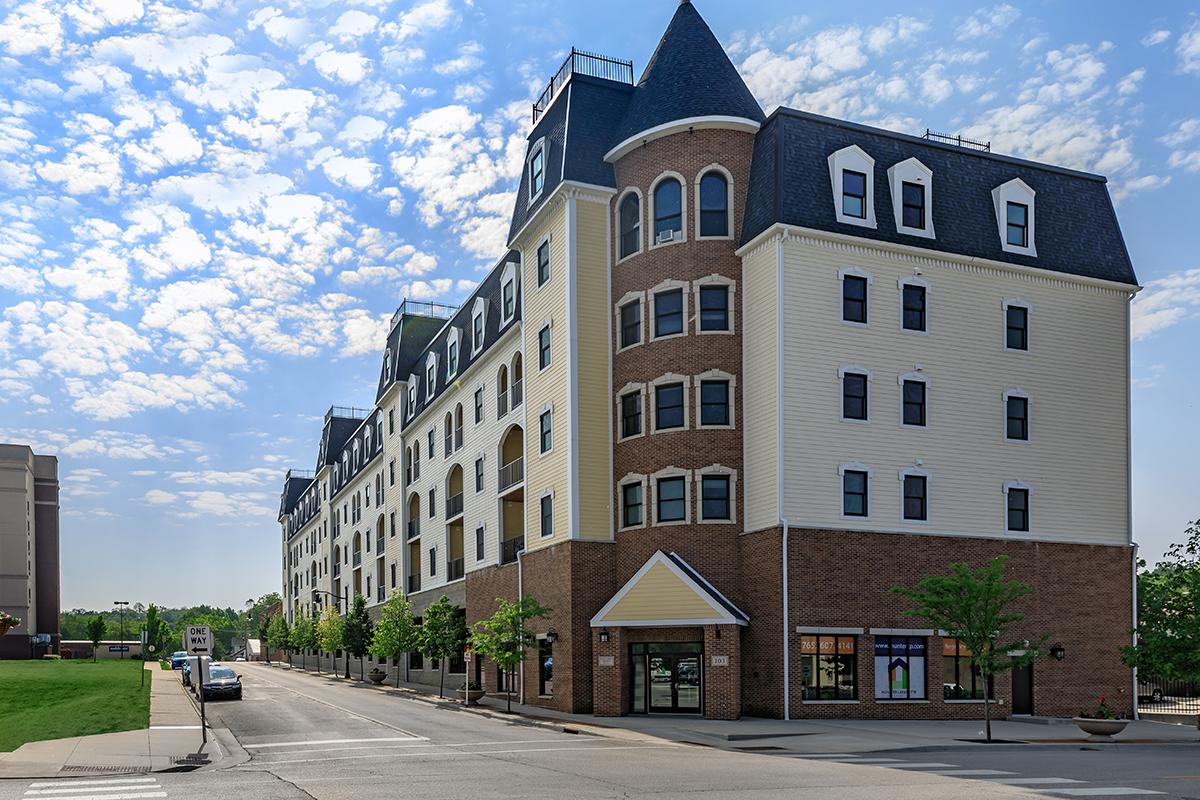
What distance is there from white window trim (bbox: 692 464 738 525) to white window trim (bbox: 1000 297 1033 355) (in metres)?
10.6

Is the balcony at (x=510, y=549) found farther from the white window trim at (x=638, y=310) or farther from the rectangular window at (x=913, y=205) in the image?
the rectangular window at (x=913, y=205)

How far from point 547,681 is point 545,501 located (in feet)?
21.0

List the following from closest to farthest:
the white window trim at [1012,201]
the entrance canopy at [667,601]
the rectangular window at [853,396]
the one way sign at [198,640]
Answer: the one way sign at [198,640]
the entrance canopy at [667,601]
the rectangular window at [853,396]
the white window trim at [1012,201]

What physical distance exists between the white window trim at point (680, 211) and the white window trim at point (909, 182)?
265 inches

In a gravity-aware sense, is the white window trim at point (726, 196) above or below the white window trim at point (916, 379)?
above

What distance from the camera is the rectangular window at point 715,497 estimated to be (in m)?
37.0

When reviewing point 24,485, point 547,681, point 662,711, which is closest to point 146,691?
point 547,681

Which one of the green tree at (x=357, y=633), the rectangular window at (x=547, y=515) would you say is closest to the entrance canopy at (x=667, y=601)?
the rectangular window at (x=547, y=515)

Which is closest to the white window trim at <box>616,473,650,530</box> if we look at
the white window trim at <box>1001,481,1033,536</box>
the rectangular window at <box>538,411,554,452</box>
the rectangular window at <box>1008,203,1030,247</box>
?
the rectangular window at <box>538,411,554,452</box>

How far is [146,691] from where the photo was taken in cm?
4797

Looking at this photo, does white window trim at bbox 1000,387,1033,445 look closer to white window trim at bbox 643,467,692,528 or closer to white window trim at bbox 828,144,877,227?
white window trim at bbox 828,144,877,227

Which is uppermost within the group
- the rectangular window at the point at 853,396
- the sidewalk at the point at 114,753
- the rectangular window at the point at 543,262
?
the rectangular window at the point at 543,262

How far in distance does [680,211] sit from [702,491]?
30.4 feet

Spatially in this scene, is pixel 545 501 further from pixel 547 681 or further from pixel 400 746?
pixel 400 746
